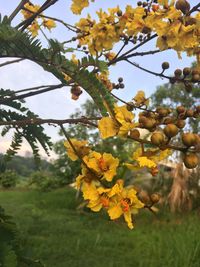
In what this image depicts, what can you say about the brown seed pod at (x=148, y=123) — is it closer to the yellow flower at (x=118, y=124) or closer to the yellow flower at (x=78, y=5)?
the yellow flower at (x=118, y=124)

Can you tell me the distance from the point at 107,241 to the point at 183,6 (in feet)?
13.4

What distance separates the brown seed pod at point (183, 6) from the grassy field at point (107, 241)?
74.8 inches

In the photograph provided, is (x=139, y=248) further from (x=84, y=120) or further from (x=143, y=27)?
(x=84, y=120)

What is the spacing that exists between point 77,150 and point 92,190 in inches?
5.2

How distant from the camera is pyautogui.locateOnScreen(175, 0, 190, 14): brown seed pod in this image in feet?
5.32

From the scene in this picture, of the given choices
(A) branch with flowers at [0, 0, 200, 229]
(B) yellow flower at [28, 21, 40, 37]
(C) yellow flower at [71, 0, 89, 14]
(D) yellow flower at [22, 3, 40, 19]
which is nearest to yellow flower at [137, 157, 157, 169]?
(A) branch with flowers at [0, 0, 200, 229]

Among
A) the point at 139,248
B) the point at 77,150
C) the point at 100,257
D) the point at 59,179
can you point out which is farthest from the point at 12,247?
the point at 59,179

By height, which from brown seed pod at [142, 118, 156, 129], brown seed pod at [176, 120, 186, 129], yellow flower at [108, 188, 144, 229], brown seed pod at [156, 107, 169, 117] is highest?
brown seed pod at [156, 107, 169, 117]

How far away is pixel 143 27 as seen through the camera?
1.99 metres

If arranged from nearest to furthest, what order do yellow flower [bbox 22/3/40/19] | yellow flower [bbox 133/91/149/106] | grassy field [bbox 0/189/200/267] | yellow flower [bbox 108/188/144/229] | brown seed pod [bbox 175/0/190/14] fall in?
yellow flower [bbox 108/188/144/229]
brown seed pod [bbox 175/0/190/14]
yellow flower [bbox 133/91/149/106]
yellow flower [bbox 22/3/40/19]
grassy field [bbox 0/189/200/267]

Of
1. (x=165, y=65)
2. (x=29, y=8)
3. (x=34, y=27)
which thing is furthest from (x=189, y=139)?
(x=34, y=27)

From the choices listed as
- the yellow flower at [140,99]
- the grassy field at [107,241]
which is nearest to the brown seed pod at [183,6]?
the yellow flower at [140,99]

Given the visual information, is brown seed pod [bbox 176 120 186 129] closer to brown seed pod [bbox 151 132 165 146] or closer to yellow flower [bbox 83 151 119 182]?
brown seed pod [bbox 151 132 165 146]

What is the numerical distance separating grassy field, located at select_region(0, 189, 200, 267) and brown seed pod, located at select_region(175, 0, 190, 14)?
1.90m
